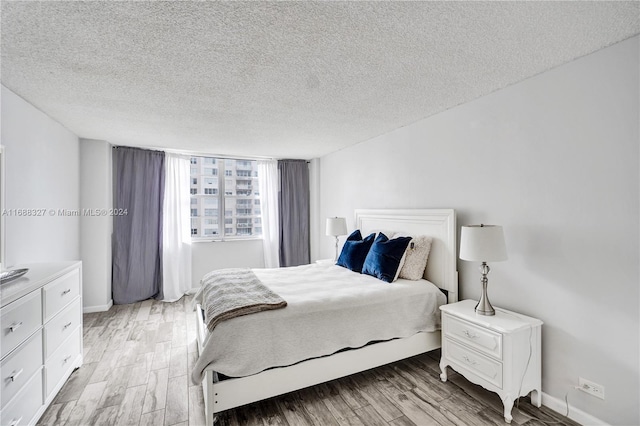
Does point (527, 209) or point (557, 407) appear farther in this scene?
point (527, 209)

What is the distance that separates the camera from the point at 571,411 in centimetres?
199

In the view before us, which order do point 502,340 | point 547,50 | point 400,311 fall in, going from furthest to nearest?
point 400,311 → point 502,340 → point 547,50

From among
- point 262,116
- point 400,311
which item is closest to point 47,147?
point 262,116

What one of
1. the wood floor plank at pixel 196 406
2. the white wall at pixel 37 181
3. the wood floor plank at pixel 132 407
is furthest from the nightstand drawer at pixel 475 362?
the white wall at pixel 37 181

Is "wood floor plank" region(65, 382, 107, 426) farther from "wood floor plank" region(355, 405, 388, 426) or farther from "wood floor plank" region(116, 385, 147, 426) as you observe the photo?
"wood floor plank" region(355, 405, 388, 426)

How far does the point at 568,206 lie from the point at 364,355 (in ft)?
5.94

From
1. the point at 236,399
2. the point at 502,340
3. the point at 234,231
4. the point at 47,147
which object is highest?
the point at 47,147

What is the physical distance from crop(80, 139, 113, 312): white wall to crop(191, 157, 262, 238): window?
4.20 feet

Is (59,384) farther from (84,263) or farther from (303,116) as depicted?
(303,116)

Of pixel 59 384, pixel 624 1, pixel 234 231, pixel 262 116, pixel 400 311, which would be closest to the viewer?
pixel 624 1

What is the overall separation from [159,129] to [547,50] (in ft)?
12.1

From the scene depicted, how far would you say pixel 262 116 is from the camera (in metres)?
3.07

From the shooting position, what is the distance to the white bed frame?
6.37 feet

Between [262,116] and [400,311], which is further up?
[262,116]
